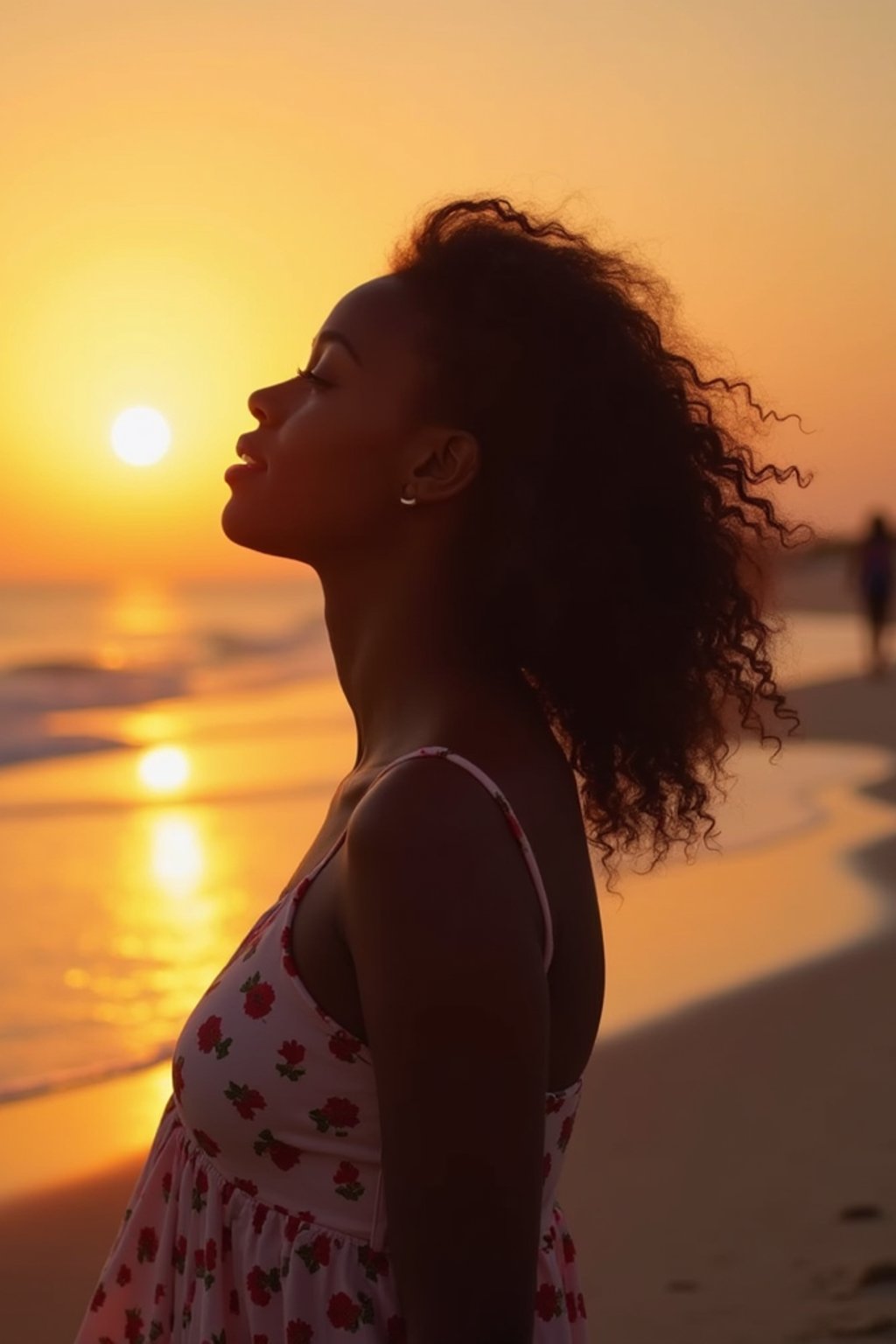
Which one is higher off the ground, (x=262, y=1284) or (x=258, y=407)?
(x=258, y=407)

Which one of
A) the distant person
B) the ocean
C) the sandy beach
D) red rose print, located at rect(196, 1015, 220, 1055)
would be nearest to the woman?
red rose print, located at rect(196, 1015, 220, 1055)

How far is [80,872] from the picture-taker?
32.6 feet

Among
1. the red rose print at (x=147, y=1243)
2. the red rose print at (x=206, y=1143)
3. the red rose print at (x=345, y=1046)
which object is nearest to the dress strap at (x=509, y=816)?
the red rose print at (x=345, y=1046)

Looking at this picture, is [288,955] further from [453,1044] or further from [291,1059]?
[453,1044]

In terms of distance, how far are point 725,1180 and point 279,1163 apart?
351 cm

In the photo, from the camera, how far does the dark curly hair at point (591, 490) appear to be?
1877mm

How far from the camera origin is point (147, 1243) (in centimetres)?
202

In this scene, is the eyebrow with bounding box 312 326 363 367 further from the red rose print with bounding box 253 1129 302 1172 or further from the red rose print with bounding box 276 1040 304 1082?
the red rose print with bounding box 253 1129 302 1172

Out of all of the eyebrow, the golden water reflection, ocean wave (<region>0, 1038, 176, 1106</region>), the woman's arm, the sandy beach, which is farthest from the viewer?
the golden water reflection

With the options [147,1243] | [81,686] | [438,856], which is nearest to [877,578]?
[81,686]

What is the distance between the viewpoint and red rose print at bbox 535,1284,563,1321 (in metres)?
1.96

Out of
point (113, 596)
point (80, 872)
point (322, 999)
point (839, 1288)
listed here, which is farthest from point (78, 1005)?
point (113, 596)

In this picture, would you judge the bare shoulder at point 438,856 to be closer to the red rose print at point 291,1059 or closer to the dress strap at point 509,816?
the dress strap at point 509,816

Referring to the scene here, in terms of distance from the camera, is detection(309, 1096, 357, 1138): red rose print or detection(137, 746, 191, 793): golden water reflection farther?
detection(137, 746, 191, 793): golden water reflection
